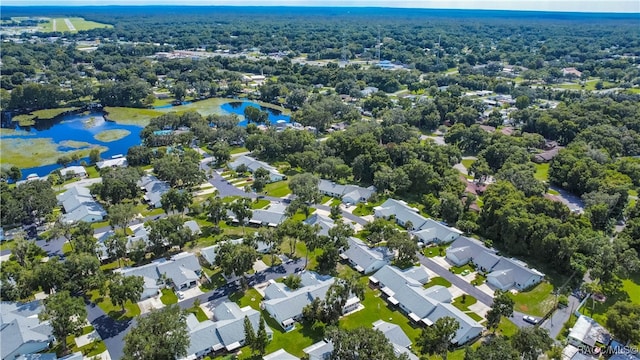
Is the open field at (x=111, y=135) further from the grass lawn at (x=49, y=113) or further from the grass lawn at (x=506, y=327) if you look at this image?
the grass lawn at (x=506, y=327)

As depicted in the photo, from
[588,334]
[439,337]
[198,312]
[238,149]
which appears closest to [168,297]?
[198,312]

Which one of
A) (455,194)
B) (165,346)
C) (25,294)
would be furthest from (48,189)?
(455,194)

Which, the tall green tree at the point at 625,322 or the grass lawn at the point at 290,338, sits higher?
the tall green tree at the point at 625,322

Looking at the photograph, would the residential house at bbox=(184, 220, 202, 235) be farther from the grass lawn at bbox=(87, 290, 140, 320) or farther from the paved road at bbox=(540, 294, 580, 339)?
the paved road at bbox=(540, 294, 580, 339)

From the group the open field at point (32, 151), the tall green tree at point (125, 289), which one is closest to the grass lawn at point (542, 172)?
the tall green tree at point (125, 289)

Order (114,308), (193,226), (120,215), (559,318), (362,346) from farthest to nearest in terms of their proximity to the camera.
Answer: (193,226)
(120,215)
(114,308)
(559,318)
(362,346)

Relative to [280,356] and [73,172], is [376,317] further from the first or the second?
[73,172]
